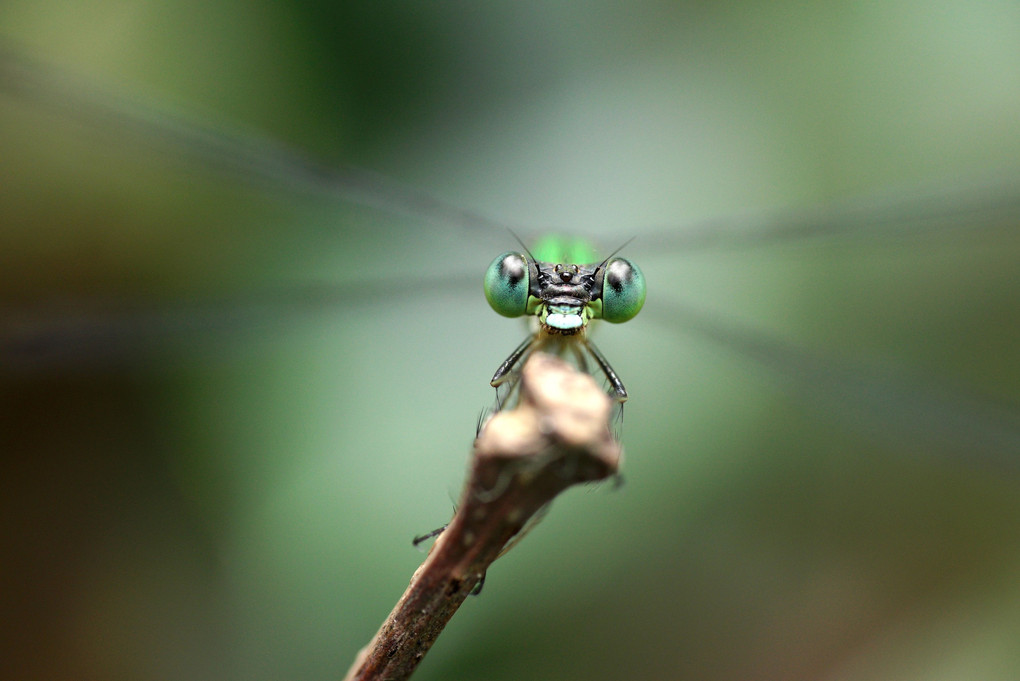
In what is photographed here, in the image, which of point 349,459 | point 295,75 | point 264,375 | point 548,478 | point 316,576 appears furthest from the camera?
point 295,75

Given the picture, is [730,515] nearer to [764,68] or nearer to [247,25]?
[764,68]

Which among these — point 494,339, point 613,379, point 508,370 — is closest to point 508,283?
point 508,370

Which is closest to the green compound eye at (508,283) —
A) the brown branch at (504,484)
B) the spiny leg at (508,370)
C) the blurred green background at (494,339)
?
the spiny leg at (508,370)

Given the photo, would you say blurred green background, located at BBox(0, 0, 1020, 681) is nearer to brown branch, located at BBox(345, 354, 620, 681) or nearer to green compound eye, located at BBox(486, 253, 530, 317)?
green compound eye, located at BBox(486, 253, 530, 317)

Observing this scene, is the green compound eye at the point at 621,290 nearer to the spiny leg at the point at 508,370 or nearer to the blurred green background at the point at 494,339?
the spiny leg at the point at 508,370

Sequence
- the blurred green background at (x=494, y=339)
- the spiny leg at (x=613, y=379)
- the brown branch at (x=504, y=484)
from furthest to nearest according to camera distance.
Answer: the blurred green background at (x=494, y=339), the spiny leg at (x=613, y=379), the brown branch at (x=504, y=484)

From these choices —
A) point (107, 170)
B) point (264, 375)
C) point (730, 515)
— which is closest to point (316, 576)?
point (264, 375)
